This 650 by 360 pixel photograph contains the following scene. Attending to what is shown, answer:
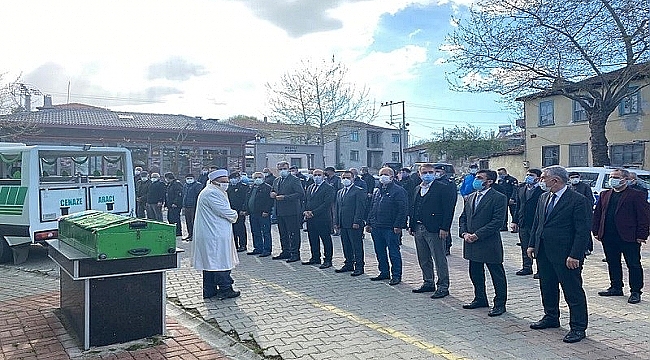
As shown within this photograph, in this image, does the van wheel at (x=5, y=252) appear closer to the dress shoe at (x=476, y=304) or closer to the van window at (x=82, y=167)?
the van window at (x=82, y=167)

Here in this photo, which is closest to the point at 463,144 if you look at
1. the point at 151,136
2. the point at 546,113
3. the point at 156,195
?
the point at 546,113

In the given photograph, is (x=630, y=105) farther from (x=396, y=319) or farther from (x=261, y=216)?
(x=396, y=319)

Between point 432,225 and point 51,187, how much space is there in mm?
7056

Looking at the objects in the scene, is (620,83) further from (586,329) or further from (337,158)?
(337,158)

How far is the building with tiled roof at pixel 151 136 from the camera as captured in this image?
30.3 metres

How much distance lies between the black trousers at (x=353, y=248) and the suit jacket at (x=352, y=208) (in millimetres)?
118

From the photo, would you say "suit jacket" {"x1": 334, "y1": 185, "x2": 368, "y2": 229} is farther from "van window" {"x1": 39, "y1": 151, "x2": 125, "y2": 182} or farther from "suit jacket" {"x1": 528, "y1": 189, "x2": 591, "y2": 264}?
"van window" {"x1": 39, "y1": 151, "x2": 125, "y2": 182}

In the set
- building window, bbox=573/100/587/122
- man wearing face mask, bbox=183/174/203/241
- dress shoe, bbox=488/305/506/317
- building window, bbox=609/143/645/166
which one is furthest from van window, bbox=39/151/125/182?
building window, bbox=573/100/587/122

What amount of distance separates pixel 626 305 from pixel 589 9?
17.0 meters

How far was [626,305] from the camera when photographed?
6875 mm

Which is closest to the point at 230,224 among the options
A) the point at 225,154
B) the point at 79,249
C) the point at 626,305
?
the point at 79,249

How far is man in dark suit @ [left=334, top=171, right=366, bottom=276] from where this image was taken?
9.07m

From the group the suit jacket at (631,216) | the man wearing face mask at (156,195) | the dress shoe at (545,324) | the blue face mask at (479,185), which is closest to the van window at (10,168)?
the man wearing face mask at (156,195)

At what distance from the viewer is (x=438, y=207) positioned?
7.52 m
